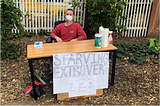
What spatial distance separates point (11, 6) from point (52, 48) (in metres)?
1.72

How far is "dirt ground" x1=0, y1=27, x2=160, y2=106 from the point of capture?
3.27m

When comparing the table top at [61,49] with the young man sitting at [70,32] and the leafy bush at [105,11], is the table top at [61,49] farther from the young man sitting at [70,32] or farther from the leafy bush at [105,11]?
the leafy bush at [105,11]

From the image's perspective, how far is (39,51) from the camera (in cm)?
311

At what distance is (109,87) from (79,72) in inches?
35.5

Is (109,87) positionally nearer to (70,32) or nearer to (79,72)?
(79,72)

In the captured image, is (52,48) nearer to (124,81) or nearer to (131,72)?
(124,81)

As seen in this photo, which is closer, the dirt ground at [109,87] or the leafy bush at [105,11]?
the dirt ground at [109,87]

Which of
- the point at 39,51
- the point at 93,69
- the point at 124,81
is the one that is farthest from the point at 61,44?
the point at 124,81

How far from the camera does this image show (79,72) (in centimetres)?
316

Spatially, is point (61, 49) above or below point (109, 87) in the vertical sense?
above

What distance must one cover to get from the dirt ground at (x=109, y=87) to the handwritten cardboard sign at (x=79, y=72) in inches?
9.6

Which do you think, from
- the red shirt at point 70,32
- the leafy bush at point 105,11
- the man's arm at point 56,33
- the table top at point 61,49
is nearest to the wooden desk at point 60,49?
the table top at point 61,49

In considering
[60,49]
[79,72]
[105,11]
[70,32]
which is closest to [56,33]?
[70,32]

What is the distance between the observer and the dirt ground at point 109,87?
3.27 metres
